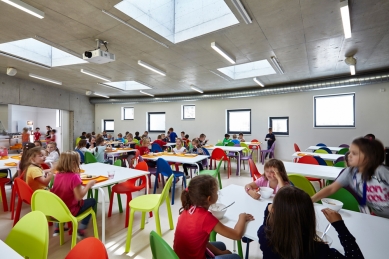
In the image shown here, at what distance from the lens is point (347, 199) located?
1.82 m

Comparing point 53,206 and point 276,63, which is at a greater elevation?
point 276,63

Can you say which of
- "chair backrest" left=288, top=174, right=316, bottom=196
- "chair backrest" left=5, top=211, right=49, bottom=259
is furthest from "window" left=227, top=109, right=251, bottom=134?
"chair backrest" left=5, top=211, right=49, bottom=259

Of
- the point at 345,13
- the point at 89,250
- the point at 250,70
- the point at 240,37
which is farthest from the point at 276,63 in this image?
the point at 89,250

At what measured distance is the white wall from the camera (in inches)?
269

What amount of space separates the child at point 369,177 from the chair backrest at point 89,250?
1.63 meters

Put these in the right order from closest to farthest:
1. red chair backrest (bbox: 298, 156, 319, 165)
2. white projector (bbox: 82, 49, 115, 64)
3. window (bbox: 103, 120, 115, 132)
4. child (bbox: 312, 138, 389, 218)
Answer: child (bbox: 312, 138, 389, 218) → red chair backrest (bbox: 298, 156, 319, 165) → white projector (bbox: 82, 49, 115, 64) → window (bbox: 103, 120, 115, 132)

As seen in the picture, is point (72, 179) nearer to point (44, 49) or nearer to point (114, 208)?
point (114, 208)

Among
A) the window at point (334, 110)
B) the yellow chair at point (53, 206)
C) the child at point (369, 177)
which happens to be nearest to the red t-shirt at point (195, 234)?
the child at point (369, 177)

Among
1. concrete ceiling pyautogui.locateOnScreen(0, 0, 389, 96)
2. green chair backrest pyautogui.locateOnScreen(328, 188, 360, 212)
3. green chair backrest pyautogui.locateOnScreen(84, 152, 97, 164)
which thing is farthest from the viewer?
green chair backrest pyautogui.locateOnScreen(84, 152, 97, 164)

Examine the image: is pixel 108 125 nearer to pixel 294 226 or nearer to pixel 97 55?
pixel 97 55

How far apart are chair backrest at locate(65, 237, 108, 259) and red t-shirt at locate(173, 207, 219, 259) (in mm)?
498

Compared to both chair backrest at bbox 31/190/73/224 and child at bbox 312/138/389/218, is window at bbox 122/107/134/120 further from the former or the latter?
child at bbox 312/138/389/218

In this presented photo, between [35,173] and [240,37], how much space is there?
13.7 feet

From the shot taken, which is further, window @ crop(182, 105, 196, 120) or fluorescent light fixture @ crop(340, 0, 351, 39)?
window @ crop(182, 105, 196, 120)
